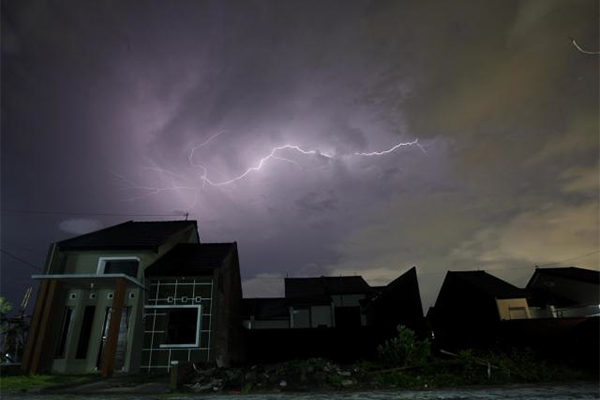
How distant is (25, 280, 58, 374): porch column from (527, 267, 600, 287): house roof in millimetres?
37274

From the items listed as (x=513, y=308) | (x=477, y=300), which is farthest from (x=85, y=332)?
(x=513, y=308)

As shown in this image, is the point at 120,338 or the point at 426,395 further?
the point at 120,338

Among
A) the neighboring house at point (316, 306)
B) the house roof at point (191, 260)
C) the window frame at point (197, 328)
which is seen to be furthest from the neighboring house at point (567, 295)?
the window frame at point (197, 328)

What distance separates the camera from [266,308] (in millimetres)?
37375

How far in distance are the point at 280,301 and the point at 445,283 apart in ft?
59.1

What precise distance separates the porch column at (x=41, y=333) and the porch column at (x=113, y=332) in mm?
2814

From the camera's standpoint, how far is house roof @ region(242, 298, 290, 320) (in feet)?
116

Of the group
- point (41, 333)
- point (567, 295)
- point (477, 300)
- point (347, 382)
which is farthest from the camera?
point (567, 295)

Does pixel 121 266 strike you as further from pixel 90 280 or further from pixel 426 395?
pixel 426 395

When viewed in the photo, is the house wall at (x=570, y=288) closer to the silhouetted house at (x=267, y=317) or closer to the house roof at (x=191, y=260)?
the silhouetted house at (x=267, y=317)

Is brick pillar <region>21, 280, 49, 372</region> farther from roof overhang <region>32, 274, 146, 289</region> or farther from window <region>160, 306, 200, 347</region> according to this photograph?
window <region>160, 306, 200, 347</region>

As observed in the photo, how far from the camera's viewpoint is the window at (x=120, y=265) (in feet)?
58.9

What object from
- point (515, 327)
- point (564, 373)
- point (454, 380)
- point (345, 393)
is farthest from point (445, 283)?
point (345, 393)

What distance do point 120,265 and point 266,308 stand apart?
21.8 meters
